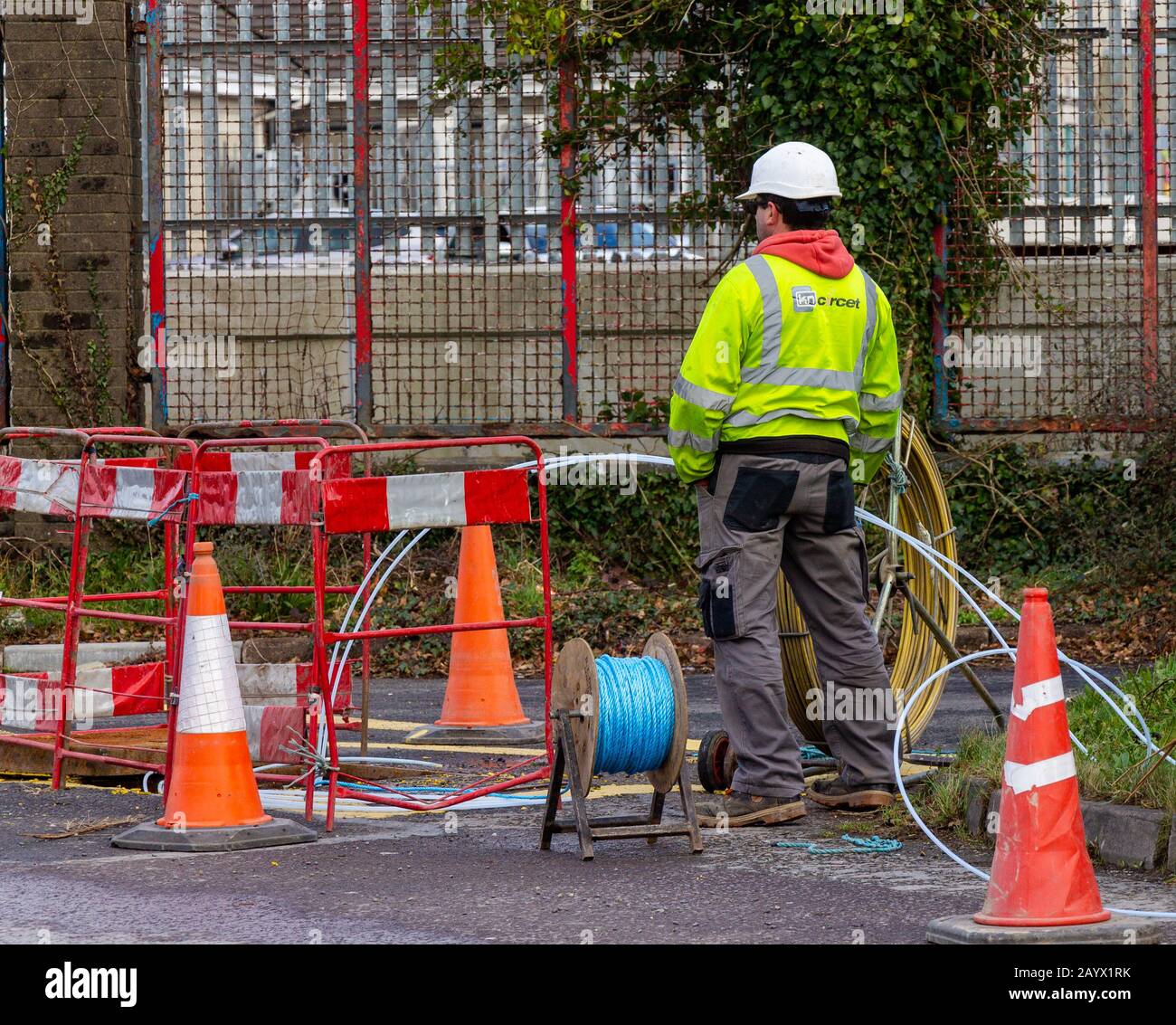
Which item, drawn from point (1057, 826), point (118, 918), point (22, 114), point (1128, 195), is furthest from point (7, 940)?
point (1128, 195)

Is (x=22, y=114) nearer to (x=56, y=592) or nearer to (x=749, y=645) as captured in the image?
(x=56, y=592)

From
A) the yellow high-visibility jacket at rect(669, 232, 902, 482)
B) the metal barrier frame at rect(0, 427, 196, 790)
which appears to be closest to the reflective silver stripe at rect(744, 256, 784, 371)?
the yellow high-visibility jacket at rect(669, 232, 902, 482)

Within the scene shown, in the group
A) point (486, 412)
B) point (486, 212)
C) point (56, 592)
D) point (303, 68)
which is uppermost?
point (303, 68)

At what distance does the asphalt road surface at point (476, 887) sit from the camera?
4.93 metres

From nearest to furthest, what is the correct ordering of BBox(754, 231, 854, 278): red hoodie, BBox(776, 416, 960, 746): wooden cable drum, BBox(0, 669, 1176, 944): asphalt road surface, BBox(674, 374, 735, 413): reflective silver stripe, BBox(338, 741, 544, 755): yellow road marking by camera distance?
BBox(0, 669, 1176, 944): asphalt road surface
BBox(674, 374, 735, 413): reflective silver stripe
BBox(754, 231, 854, 278): red hoodie
BBox(776, 416, 960, 746): wooden cable drum
BBox(338, 741, 544, 755): yellow road marking


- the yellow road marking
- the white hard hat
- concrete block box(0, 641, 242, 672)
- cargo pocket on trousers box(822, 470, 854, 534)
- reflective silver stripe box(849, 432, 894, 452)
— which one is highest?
the white hard hat

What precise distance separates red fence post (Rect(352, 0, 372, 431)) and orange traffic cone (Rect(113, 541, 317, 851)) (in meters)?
6.69

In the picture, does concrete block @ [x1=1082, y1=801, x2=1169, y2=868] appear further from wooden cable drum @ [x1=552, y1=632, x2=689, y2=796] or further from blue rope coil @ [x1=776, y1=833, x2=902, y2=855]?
wooden cable drum @ [x1=552, y1=632, x2=689, y2=796]

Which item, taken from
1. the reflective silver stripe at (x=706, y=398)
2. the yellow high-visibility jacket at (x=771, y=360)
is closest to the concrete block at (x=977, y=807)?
the yellow high-visibility jacket at (x=771, y=360)

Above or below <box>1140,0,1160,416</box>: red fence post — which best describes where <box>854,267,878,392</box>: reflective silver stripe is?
below

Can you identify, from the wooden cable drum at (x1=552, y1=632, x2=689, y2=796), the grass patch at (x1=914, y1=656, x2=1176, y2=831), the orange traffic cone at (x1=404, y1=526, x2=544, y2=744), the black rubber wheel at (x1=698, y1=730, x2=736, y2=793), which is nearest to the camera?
the grass patch at (x1=914, y1=656, x2=1176, y2=831)

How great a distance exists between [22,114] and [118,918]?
939 centimetres

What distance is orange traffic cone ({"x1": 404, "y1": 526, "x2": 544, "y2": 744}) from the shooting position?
883cm

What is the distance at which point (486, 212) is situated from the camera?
13406mm
